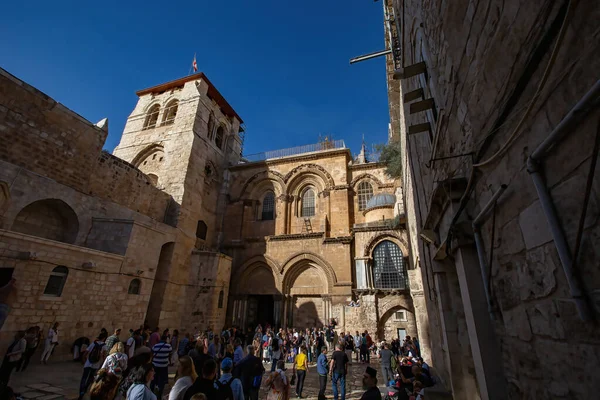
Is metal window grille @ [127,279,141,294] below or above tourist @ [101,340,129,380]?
above

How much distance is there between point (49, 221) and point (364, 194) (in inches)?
623

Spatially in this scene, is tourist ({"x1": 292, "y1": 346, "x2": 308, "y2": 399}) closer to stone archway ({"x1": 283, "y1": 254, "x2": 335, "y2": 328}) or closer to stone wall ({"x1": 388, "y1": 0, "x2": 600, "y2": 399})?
stone wall ({"x1": 388, "y1": 0, "x2": 600, "y2": 399})

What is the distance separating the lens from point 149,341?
8656mm

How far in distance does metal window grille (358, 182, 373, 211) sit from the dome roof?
122 centimetres

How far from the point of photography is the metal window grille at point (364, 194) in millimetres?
18016

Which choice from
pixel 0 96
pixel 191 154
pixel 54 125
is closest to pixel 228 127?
pixel 191 154

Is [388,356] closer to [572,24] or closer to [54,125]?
[572,24]

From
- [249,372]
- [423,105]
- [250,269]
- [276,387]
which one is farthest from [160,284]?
[423,105]

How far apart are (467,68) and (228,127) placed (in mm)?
22514

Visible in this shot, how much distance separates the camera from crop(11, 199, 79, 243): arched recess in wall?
1015 centimetres

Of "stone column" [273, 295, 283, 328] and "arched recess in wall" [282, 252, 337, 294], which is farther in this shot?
"arched recess in wall" [282, 252, 337, 294]

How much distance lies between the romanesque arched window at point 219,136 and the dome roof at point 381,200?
12.7m

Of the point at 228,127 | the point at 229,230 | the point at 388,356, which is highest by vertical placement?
the point at 228,127

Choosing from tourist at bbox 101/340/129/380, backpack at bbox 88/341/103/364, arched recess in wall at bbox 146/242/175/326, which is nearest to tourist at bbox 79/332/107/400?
backpack at bbox 88/341/103/364
